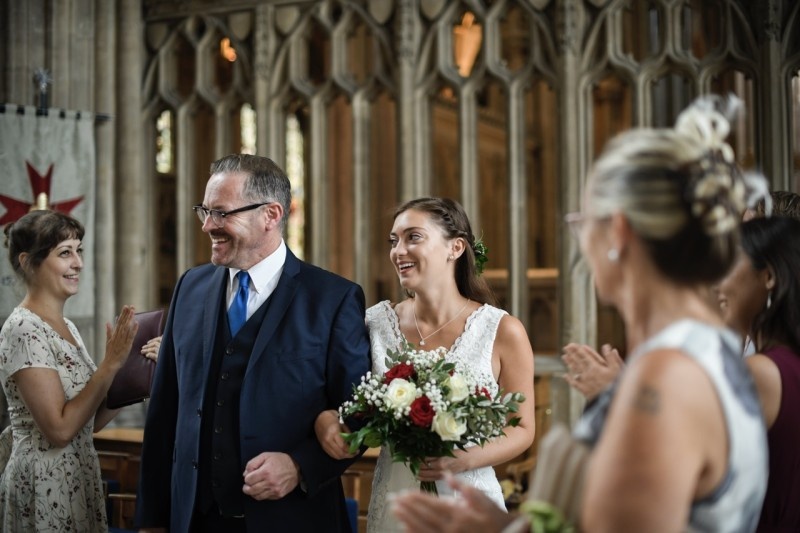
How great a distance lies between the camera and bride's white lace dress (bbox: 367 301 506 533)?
2.71 m

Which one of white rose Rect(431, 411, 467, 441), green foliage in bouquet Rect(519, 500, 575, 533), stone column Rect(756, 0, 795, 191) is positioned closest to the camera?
green foliage in bouquet Rect(519, 500, 575, 533)

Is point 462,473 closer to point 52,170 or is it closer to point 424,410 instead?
point 424,410

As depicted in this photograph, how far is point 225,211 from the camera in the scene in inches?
101

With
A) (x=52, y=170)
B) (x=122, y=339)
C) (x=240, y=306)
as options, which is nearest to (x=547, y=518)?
(x=240, y=306)

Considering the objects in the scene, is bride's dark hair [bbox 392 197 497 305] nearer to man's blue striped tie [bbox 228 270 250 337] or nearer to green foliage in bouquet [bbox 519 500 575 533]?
man's blue striped tie [bbox 228 270 250 337]

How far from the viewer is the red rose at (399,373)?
2.35 m

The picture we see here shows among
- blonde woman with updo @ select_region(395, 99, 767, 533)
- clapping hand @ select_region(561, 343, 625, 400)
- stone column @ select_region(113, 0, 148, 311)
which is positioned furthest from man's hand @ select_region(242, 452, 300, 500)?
stone column @ select_region(113, 0, 148, 311)

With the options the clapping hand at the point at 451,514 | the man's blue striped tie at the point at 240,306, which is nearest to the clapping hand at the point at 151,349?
the man's blue striped tie at the point at 240,306

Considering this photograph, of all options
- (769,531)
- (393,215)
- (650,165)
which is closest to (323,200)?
(393,215)

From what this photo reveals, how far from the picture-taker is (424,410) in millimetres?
2266

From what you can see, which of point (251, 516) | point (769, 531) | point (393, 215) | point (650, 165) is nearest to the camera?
point (650, 165)

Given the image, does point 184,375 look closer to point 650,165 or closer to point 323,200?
point 650,165

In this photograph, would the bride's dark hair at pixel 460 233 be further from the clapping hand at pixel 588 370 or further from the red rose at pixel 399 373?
the clapping hand at pixel 588 370

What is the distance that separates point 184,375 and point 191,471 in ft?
0.85
